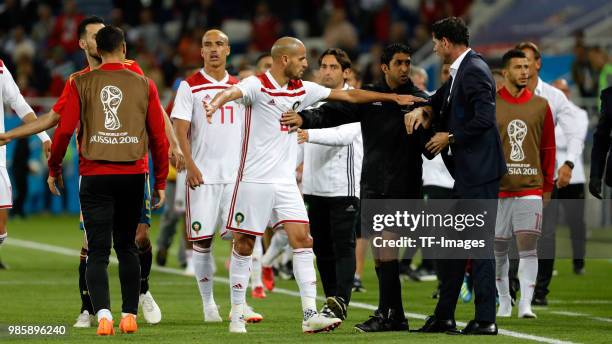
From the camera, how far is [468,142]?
9.70 metres

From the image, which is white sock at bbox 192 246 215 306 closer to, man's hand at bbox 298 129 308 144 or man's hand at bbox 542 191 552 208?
man's hand at bbox 298 129 308 144

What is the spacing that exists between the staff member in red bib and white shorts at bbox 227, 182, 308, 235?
2.42 ft

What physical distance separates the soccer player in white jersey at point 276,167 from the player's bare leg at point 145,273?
945 mm

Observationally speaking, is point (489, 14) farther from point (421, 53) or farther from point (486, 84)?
point (486, 84)

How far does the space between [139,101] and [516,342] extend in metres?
3.23

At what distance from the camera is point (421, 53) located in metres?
27.0

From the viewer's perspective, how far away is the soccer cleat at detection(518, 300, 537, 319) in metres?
11.4

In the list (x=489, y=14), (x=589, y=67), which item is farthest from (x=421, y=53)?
(x=589, y=67)

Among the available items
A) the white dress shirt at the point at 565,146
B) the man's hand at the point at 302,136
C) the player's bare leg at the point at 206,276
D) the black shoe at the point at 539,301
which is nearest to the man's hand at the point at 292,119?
the man's hand at the point at 302,136

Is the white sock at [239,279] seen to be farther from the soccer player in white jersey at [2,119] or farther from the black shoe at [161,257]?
the black shoe at [161,257]

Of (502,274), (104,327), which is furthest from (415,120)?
(104,327)

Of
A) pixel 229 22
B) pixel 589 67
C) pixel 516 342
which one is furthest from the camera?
pixel 229 22

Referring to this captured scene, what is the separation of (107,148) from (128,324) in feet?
4.41

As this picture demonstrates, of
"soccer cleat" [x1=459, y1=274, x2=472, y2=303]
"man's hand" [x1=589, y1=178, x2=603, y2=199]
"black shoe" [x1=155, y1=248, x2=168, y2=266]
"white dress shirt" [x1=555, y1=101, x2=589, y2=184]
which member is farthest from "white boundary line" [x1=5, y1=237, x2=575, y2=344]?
"white dress shirt" [x1=555, y1=101, x2=589, y2=184]
